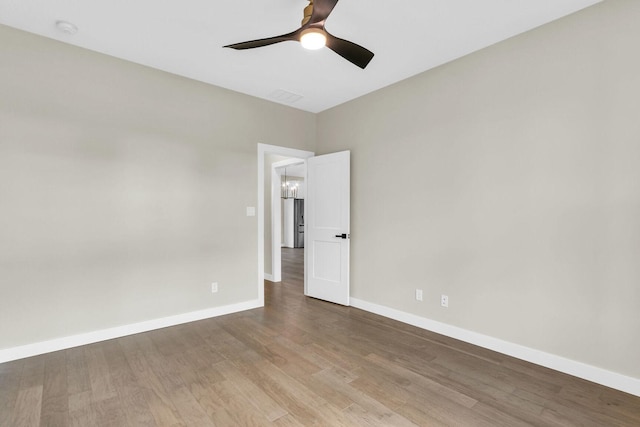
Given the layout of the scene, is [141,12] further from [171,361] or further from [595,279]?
[595,279]

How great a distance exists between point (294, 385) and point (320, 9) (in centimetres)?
256

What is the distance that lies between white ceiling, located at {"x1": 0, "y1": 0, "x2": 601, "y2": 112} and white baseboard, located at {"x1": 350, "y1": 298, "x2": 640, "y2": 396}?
2.76 metres

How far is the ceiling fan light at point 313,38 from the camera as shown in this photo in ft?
6.85

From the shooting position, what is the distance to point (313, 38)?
7.00 ft

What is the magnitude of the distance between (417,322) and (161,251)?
9.73 ft

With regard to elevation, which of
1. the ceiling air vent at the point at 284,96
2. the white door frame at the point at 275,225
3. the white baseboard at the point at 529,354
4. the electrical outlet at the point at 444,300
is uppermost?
the ceiling air vent at the point at 284,96

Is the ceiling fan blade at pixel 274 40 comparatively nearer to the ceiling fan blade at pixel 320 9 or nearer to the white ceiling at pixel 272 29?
the ceiling fan blade at pixel 320 9

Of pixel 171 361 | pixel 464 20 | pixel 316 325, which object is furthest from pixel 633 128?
pixel 171 361

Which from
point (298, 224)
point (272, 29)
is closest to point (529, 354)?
point (272, 29)

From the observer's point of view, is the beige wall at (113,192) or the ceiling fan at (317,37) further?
the beige wall at (113,192)

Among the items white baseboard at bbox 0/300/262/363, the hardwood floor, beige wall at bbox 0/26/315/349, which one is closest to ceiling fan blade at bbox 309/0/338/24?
beige wall at bbox 0/26/315/349

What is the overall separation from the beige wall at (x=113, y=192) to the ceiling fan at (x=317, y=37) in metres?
1.69

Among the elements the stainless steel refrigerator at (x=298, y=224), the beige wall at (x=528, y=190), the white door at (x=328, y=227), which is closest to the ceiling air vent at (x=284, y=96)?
the white door at (x=328, y=227)

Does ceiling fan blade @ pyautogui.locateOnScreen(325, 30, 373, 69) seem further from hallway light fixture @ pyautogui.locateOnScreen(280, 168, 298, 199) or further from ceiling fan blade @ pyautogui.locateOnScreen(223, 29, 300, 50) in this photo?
hallway light fixture @ pyautogui.locateOnScreen(280, 168, 298, 199)
